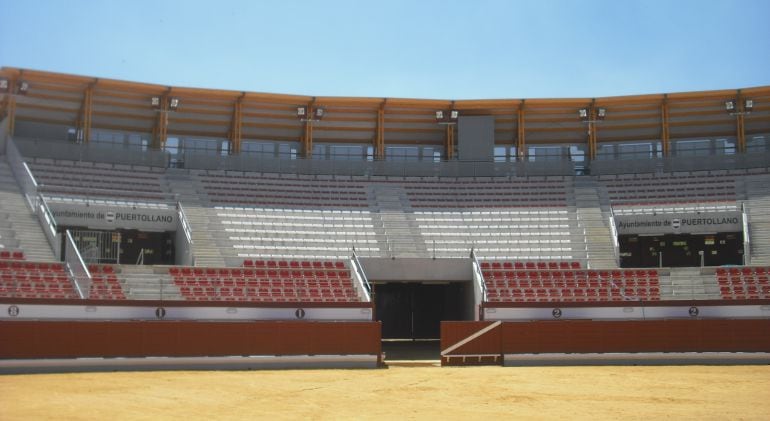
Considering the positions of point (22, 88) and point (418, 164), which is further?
point (418, 164)

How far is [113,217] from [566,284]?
21.0 m

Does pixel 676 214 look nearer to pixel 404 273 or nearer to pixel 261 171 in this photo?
pixel 404 273

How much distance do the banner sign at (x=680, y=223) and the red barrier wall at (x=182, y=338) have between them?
18102mm

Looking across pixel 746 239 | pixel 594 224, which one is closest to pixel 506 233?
pixel 594 224

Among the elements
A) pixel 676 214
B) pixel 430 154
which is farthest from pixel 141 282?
pixel 676 214

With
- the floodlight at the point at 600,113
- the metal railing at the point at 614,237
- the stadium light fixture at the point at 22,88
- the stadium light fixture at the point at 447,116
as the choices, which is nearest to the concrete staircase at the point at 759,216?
the metal railing at the point at 614,237

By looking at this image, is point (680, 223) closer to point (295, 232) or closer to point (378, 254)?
point (378, 254)

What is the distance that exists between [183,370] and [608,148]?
30136 mm

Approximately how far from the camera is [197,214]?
39.6 metres

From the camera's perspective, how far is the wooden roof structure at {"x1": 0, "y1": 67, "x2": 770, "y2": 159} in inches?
1688

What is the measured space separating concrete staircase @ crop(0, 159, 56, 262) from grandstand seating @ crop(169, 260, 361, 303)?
223 inches

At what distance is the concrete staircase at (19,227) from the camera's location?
108 feet

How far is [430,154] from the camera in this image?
4812cm

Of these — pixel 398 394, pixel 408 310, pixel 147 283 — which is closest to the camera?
pixel 398 394
